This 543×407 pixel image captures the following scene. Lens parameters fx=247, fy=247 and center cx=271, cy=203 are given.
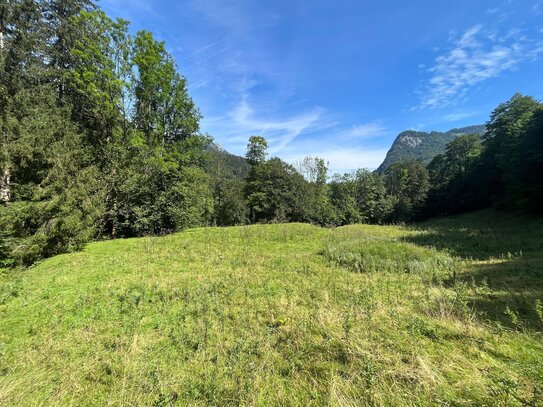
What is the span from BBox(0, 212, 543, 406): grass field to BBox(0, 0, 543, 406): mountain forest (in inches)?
1.4

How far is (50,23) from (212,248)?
20.2m

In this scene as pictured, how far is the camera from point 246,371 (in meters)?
3.55

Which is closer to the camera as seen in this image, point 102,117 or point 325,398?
point 325,398

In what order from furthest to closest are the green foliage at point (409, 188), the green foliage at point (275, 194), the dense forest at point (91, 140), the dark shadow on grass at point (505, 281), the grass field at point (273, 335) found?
1. the green foliage at point (409, 188)
2. the green foliage at point (275, 194)
3. the dense forest at point (91, 140)
4. the dark shadow on grass at point (505, 281)
5. the grass field at point (273, 335)

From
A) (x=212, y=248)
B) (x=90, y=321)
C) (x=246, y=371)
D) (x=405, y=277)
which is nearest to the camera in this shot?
(x=246, y=371)

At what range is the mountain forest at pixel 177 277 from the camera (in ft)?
11.0

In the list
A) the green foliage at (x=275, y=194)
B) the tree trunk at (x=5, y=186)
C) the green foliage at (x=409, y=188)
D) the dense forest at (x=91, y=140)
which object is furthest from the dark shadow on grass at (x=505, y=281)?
the green foliage at (x=409, y=188)

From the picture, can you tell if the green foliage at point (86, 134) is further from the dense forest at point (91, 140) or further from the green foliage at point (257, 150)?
the green foliage at point (257, 150)

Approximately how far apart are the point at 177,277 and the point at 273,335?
5025mm

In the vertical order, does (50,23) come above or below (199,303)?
above

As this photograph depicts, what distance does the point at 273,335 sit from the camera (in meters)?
4.55

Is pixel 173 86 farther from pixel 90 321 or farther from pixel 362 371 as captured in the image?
pixel 362 371

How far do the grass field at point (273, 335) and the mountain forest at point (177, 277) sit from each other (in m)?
0.03

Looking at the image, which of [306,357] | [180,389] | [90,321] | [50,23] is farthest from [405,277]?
[50,23]
